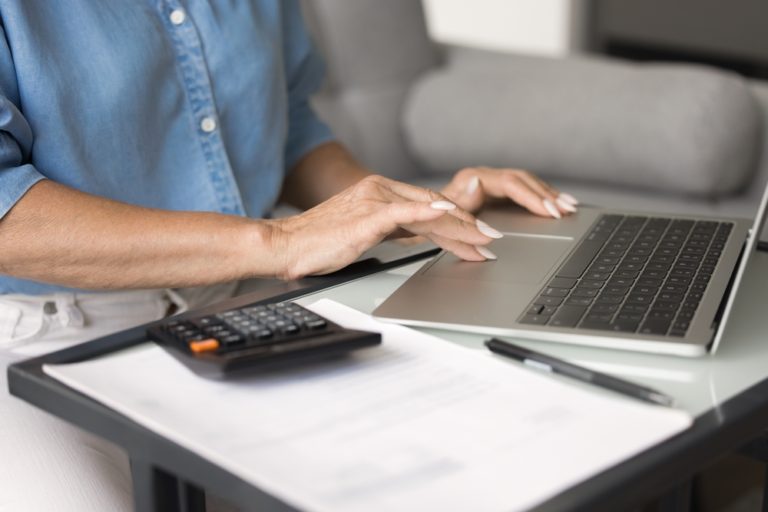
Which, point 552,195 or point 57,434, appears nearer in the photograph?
point 57,434

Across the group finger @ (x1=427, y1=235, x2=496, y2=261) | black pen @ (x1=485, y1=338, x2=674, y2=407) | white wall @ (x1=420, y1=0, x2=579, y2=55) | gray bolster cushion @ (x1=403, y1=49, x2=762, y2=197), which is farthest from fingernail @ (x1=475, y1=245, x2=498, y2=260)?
white wall @ (x1=420, y1=0, x2=579, y2=55)

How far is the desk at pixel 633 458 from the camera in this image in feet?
1.92

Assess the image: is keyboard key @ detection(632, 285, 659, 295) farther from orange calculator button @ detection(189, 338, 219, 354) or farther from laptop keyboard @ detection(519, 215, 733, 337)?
orange calculator button @ detection(189, 338, 219, 354)

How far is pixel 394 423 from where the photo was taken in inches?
24.9

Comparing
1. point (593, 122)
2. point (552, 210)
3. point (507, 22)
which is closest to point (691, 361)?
point (552, 210)

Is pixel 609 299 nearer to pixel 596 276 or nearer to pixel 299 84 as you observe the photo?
pixel 596 276

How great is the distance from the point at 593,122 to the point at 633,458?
1351 millimetres

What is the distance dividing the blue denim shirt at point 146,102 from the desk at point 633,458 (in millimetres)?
313

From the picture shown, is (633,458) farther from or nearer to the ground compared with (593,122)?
farther from the ground

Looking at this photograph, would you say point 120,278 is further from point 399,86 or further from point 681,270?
point 399,86

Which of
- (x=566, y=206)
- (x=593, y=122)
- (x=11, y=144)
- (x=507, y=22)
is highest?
(x=11, y=144)

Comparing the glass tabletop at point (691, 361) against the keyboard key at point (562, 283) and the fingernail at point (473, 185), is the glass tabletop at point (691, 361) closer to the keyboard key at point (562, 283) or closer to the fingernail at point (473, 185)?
the keyboard key at point (562, 283)

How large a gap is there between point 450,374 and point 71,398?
24 cm

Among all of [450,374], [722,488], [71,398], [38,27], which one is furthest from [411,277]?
[722,488]
